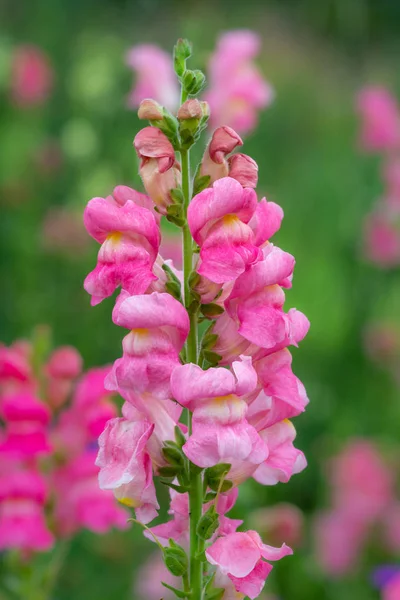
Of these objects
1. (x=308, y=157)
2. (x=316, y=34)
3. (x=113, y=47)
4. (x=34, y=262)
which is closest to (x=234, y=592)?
(x=34, y=262)

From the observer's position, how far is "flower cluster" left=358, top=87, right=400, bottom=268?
4543 millimetres

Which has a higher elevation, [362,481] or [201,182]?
[201,182]

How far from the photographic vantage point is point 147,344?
4.09ft

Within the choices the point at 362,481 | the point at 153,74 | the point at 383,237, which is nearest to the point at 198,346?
the point at 153,74

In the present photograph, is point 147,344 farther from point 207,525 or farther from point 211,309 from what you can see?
point 207,525

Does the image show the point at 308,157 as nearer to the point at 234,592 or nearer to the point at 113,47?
the point at 113,47

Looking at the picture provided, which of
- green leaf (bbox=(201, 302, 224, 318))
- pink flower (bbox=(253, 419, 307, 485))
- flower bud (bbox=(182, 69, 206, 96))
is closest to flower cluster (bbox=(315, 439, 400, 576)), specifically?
pink flower (bbox=(253, 419, 307, 485))

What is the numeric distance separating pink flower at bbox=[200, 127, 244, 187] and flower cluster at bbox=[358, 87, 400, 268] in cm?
325

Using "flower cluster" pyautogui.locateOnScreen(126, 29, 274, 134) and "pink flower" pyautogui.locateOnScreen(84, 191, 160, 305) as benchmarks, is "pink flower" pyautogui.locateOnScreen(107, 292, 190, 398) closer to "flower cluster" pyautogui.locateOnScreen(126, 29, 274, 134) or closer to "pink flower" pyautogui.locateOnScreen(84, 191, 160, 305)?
"pink flower" pyautogui.locateOnScreen(84, 191, 160, 305)

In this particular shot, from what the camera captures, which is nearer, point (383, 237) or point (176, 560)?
point (176, 560)

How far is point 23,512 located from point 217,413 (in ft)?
3.43

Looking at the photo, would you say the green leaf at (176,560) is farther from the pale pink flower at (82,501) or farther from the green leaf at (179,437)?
the pale pink flower at (82,501)

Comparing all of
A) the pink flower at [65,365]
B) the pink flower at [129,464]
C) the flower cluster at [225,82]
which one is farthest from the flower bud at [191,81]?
the flower cluster at [225,82]

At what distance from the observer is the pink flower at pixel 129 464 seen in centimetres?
130
